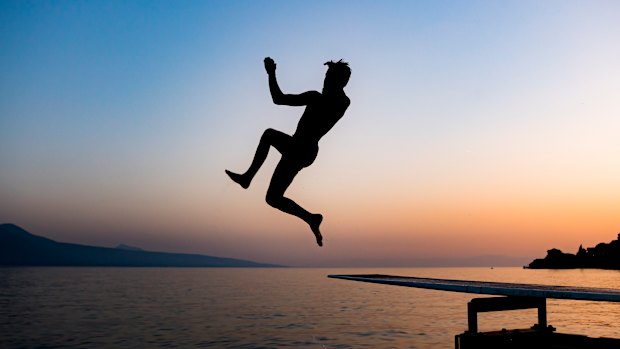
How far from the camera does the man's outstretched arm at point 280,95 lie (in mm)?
6930

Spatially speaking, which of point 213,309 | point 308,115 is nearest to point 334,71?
point 308,115

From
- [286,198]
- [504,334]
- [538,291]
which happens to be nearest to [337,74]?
[286,198]

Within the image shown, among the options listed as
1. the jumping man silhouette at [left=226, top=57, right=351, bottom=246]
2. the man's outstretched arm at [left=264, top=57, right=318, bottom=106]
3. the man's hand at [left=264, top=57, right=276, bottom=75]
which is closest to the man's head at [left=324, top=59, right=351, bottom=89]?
the jumping man silhouette at [left=226, top=57, right=351, bottom=246]

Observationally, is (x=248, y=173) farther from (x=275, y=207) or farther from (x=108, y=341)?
(x=108, y=341)

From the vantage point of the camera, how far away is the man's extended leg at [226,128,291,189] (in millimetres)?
7051

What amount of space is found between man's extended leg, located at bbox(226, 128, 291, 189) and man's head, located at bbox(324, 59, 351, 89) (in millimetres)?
862

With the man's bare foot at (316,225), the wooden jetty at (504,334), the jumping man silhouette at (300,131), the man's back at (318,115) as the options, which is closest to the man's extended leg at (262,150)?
the jumping man silhouette at (300,131)

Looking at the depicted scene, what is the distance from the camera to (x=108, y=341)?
42.1 meters

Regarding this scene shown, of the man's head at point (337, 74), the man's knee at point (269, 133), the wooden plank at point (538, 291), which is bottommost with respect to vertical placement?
the wooden plank at point (538, 291)

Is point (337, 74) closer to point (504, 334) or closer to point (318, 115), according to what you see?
point (318, 115)

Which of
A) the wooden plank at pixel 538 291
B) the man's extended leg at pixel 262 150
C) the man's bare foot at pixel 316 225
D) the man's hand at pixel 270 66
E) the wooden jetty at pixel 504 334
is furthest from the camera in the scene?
the wooden jetty at pixel 504 334

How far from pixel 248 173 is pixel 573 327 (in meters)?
45.6

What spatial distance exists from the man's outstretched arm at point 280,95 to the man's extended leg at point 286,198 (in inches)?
26.1

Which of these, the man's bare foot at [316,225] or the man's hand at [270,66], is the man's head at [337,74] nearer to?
the man's hand at [270,66]
